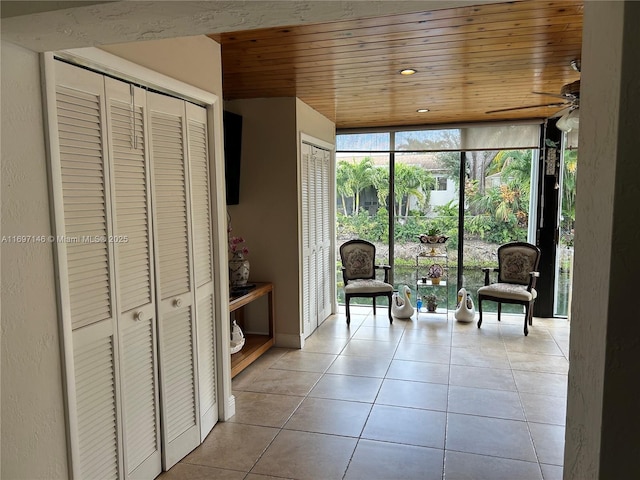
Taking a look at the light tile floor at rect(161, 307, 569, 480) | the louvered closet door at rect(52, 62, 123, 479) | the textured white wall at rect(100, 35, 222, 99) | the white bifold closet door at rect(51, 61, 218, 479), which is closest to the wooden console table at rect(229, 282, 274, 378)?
the light tile floor at rect(161, 307, 569, 480)

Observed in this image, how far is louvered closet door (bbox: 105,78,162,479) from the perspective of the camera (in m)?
2.06

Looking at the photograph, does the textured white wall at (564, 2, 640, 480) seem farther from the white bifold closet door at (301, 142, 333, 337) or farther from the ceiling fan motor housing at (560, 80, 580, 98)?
the white bifold closet door at (301, 142, 333, 337)

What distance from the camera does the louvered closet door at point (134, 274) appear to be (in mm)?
2057

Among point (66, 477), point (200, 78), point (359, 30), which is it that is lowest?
point (66, 477)

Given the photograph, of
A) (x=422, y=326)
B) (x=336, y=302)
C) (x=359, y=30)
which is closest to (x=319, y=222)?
(x=336, y=302)

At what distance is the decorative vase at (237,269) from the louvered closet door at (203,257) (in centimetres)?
109

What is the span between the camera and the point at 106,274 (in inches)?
78.4

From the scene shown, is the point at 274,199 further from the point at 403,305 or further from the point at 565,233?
the point at 565,233

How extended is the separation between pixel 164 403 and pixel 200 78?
1.84 m

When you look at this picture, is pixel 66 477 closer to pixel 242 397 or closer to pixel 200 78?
pixel 242 397

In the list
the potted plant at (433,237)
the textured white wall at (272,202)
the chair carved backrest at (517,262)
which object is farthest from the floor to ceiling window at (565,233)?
the textured white wall at (272,202)

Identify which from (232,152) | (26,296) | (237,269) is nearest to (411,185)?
(232,152)

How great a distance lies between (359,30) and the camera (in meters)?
2.45

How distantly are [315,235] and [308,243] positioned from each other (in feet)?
0.93
